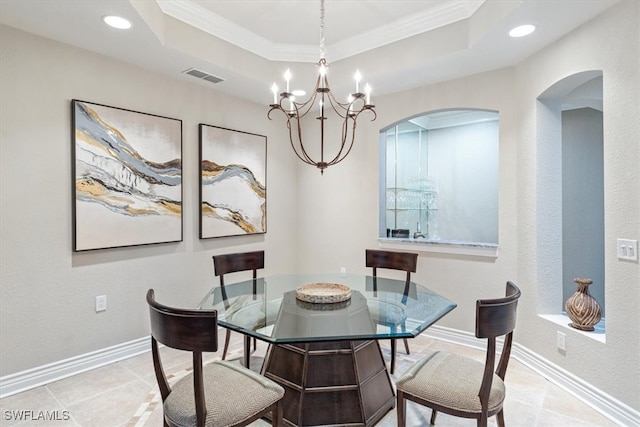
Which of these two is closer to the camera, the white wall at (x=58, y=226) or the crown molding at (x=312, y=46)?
the white wall at (x=58, y=226)

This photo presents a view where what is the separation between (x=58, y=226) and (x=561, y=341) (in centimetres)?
378

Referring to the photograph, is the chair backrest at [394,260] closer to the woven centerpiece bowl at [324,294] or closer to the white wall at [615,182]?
the woven centerpiece bowl at [324,294]

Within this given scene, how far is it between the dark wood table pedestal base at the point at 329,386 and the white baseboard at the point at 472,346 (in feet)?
Answer: 4.52

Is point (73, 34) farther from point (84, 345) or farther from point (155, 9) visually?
point (84, 345)

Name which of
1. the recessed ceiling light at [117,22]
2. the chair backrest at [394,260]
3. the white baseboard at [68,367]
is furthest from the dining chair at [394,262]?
the recessed ceiling light at [117,22]

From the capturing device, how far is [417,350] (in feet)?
10.5

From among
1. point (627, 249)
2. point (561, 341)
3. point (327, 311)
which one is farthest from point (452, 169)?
point (327, 311)

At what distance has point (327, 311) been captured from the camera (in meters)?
1.95

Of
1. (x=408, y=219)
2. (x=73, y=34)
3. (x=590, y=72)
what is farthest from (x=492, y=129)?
(x=73, y=34)

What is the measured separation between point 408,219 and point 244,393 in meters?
3.32

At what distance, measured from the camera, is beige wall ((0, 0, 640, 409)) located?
7.06ft

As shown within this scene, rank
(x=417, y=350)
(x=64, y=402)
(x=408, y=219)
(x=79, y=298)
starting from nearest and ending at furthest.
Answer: (x=64, y=402), (x=79, y=298), (x=417, y=350), (x=408, y=219)

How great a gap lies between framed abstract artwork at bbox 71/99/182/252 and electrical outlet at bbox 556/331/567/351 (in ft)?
10.7

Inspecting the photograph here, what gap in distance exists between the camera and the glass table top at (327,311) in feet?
5.34
